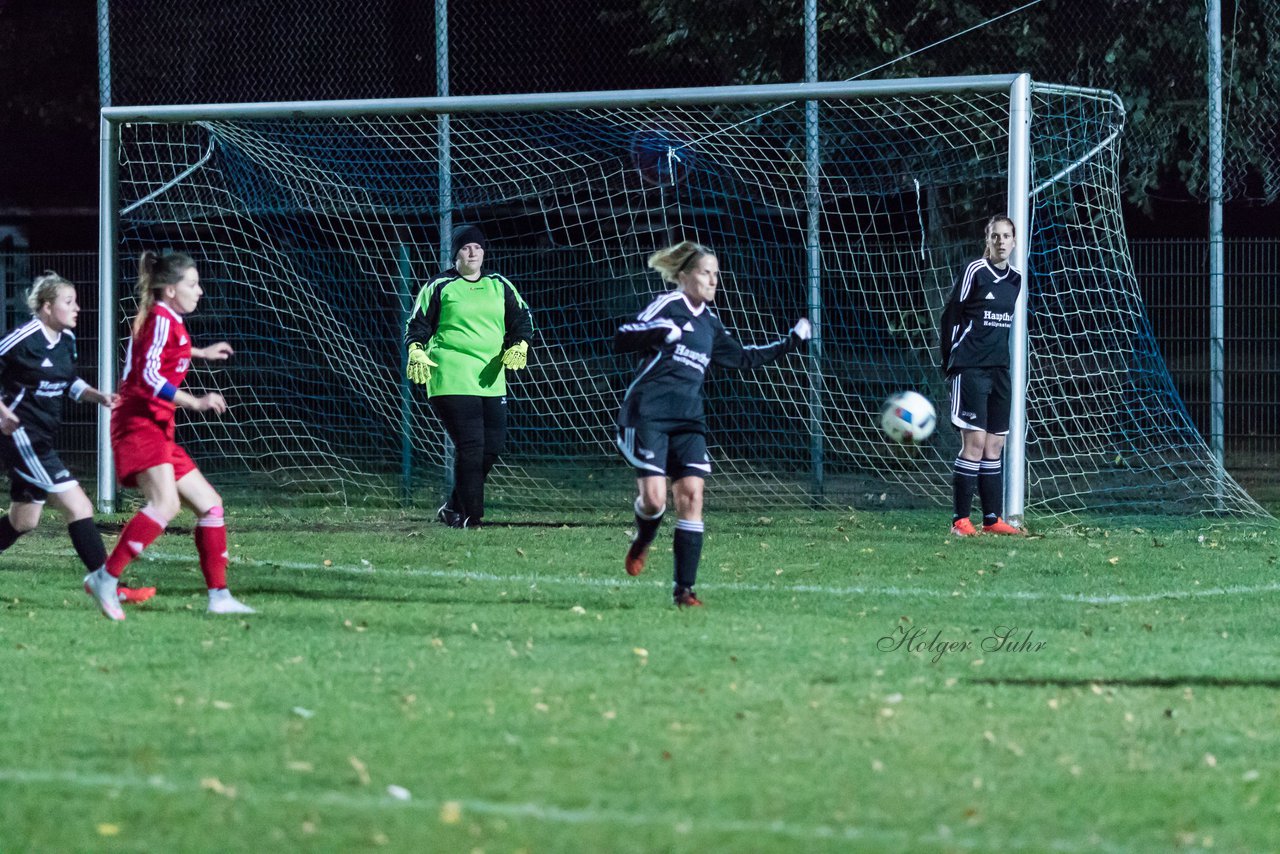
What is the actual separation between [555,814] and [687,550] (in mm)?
3590

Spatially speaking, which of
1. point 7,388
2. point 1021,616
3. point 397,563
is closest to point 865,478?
point 397,563

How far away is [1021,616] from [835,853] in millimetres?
3825

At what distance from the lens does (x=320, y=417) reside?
14.9 m

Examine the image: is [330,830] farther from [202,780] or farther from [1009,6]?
[1009,6]

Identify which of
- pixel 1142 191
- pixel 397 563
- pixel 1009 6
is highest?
pixel 1009 6

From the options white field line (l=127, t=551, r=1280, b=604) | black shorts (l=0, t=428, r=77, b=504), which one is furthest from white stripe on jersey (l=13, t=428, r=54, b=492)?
white field line (l=127, t=551, r=1280, b=604)

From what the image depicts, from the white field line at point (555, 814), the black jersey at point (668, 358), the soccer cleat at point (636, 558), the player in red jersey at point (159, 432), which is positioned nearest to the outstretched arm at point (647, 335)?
the black jersey at point (668, 358)

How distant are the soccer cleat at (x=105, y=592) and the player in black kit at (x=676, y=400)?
235 centimetres

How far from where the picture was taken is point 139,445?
7.98 meters

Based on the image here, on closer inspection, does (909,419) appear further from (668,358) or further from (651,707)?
(651,707)

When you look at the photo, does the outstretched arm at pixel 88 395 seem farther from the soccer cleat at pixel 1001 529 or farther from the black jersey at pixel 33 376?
the soccer cleat at pixel 1001 529

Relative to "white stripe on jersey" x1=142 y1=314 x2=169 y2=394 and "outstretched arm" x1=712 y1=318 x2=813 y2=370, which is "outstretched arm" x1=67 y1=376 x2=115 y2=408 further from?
"outstretched arm" x1=712 y1=318 x2=813 y2=370

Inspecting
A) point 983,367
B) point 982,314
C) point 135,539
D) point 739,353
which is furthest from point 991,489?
point 135,539

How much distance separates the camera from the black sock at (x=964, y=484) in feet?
37.0
